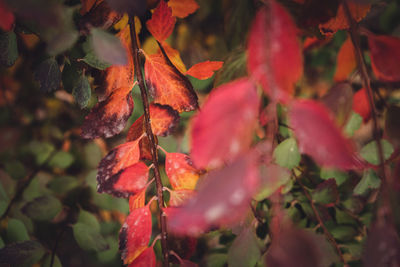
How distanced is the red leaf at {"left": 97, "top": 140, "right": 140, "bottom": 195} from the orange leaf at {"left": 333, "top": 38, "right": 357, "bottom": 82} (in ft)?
1.51

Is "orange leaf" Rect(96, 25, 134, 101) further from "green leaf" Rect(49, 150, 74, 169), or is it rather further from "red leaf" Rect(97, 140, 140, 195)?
"green leaf" Rect(49, 150, 74, 169)

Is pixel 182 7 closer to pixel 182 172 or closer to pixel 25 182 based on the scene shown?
pixel 182 172

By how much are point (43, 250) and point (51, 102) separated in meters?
0.79

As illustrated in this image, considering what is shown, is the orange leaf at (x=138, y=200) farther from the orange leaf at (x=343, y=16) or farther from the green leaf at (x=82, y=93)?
the orange leaf at (x=343, y=16)

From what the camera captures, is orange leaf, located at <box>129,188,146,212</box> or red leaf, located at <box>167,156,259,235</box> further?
orange leaf, located at <box>129,188,146,212</box>

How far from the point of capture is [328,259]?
1.50 ft

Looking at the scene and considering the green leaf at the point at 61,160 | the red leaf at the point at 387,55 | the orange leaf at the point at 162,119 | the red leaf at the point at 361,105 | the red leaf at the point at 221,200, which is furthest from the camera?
the green leaf at the point at 61,160

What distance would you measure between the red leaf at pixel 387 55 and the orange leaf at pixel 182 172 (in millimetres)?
277

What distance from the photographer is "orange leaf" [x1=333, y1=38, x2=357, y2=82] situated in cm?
59

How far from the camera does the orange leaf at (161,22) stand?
1.45 ft

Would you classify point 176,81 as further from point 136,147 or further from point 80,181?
point 80,181

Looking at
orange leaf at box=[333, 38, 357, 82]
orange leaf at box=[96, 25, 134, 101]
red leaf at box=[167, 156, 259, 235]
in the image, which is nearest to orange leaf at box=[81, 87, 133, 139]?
orange leaf at box=[96, 25, 134, 101]

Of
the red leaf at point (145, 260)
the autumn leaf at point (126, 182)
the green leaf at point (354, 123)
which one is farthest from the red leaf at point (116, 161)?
the green leaf at point (354, 123)

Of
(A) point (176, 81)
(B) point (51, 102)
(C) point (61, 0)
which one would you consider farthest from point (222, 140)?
(B) point (51, 102)
